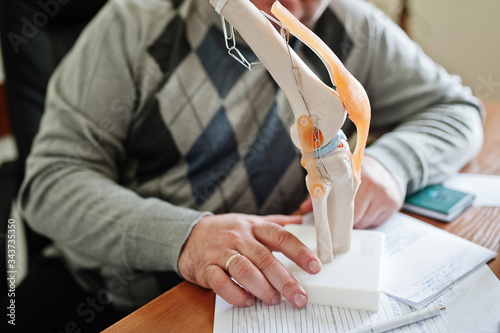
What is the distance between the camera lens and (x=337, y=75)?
50 cm

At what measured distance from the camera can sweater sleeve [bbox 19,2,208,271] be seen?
2.35ft

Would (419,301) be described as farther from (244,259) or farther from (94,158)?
(94,158)

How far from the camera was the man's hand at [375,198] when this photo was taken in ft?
2.23

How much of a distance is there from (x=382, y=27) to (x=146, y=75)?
53cm

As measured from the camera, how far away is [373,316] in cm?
52

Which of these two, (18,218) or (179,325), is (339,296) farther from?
(18,218)

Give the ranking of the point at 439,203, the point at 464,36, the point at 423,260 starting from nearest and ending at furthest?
the point at 423,260, the point at 439,203, the point at 464,36

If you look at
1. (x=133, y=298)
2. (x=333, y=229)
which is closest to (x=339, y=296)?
(x=333, y=229)

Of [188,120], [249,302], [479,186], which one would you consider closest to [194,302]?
[249,302]

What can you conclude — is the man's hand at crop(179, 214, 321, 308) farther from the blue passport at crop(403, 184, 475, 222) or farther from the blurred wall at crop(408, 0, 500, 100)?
the blurred wall at crop(408, 0, 500, 100)

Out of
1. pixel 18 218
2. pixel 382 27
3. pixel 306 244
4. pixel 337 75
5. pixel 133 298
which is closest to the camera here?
pixel 337 75

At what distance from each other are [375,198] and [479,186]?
0.26 m

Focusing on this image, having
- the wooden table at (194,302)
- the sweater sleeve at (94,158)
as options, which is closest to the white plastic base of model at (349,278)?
the wooden table at (194,302)

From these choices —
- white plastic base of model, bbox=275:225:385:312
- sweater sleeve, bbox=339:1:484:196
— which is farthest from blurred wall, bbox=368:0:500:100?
white plastic base of model, bbox=275:225:385:312
